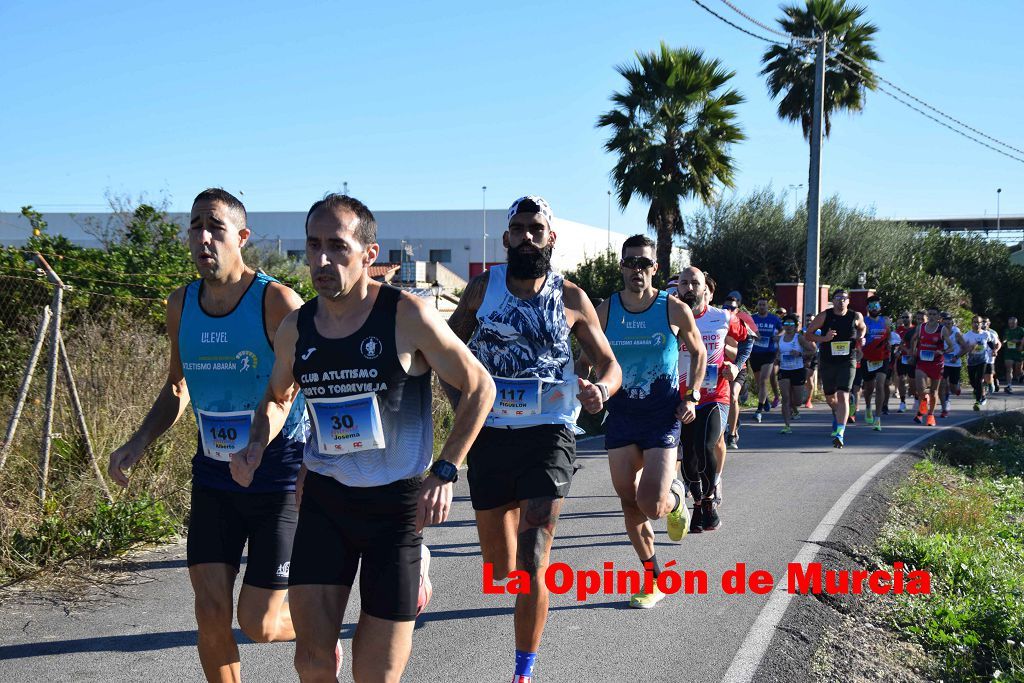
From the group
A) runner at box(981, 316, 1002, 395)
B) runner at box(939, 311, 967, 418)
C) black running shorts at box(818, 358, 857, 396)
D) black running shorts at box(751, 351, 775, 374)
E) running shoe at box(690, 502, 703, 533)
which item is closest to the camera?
running shoe at box(690, 502, 703, 533)

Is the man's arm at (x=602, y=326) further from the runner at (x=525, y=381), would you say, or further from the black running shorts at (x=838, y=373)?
the black running shorts at (x=838, y=373)

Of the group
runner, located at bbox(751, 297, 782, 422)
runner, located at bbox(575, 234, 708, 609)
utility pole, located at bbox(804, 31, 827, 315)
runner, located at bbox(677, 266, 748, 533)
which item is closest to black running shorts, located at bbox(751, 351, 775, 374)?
runner, located at bbox(751, 297, 782, 422)

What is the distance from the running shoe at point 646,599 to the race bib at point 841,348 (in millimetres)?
8283

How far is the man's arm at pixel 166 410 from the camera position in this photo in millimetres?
4156

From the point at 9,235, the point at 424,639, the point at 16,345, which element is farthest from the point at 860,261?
the point at 9,235

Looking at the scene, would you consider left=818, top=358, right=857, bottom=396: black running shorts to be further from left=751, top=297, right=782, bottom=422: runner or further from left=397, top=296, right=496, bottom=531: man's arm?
left=397, top=296, right=496, bottom=531: man's arm

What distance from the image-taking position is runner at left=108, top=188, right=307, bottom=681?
392 centimetres

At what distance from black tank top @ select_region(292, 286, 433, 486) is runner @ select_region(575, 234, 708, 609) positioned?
8.29 feet

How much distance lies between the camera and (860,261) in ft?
128

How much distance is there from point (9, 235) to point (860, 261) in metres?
45.3

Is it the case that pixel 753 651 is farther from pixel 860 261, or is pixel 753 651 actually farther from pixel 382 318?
pixel 860 261

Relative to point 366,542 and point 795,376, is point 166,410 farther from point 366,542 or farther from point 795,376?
point 795,376

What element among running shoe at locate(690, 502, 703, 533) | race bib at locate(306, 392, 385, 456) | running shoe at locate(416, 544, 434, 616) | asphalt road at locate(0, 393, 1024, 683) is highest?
race bib at locate(306, 392, 385, 456)

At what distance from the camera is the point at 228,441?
409 cm
